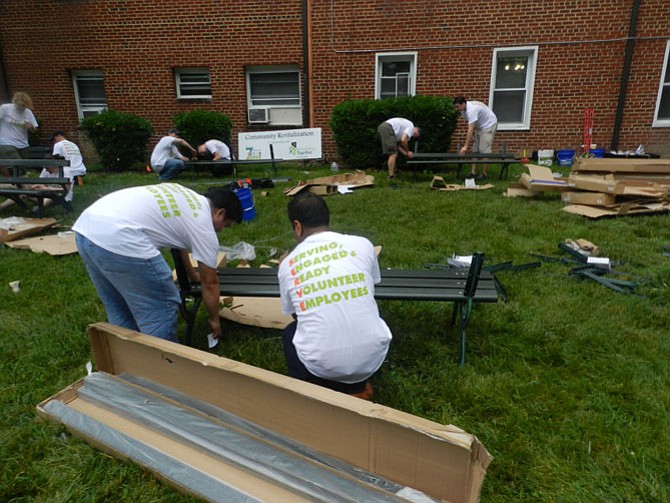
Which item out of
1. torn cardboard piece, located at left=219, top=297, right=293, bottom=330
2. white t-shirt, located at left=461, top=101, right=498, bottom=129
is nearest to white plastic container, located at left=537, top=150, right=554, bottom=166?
white t-shirt, located at left=461, top=101, right=498, bottom=129

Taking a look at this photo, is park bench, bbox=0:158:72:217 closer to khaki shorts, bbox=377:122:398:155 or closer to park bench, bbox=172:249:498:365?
park bench, bbox=172:249:498:365

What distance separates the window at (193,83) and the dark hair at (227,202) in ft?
32.4

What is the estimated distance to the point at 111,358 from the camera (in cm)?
250

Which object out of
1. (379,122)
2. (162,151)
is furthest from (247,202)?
(379,122)

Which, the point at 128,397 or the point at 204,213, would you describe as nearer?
the point at 128,397

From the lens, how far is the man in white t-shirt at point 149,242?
237cm

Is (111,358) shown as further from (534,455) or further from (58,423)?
(534,455)

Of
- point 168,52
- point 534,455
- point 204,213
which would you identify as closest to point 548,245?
point 534,455

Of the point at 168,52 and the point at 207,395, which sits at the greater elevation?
the point at 168,52

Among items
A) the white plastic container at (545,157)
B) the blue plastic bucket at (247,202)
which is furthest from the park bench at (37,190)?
the white plastic container at (545,157)

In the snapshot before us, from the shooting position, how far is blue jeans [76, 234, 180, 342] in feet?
7.82

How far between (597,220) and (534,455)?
15.1ft

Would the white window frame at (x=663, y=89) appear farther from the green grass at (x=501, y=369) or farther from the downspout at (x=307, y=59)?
the downspout at (x=307, y=59)

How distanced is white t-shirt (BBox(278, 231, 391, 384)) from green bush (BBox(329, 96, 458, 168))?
753 centimetres
